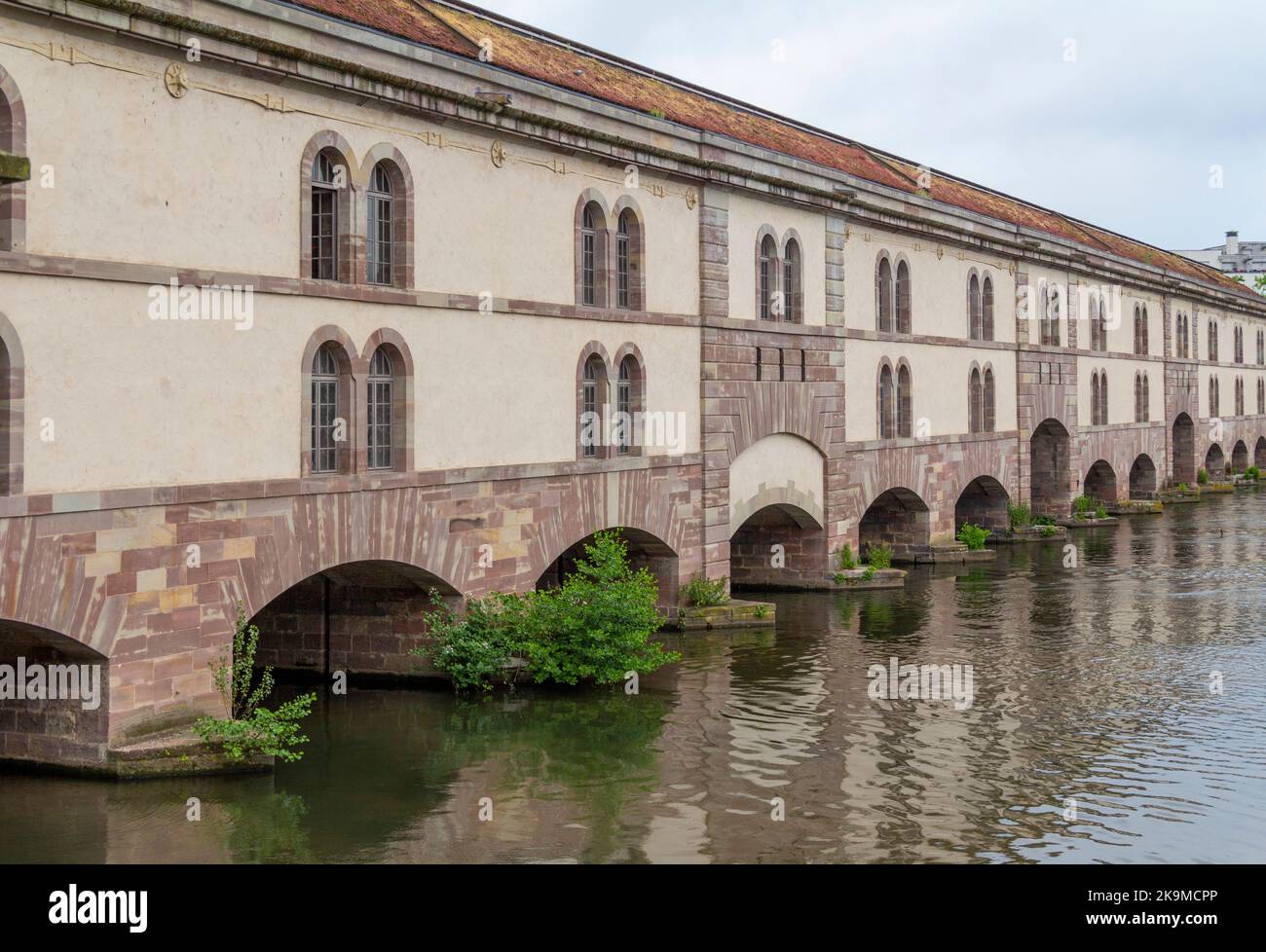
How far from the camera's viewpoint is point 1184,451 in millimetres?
53906

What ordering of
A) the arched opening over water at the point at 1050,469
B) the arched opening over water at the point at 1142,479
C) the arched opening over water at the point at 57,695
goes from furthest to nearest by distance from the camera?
the arched opening over water at the point at 1142,479
the arched opening over water at the point at 1050,469
the arched opening over water at the point at 57,695

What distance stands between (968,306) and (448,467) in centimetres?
1912

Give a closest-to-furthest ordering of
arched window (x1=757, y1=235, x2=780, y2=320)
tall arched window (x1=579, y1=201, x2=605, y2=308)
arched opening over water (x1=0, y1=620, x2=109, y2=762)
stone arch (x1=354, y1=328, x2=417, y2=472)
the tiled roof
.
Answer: arched opening over water (x1=0, y1=620, x2=109, y2=762) → stone arch (x1=354, y1=328, x2=417, y2=472) → the tiled roof → tall arched window (x1=579, y1=201, x2=605, y2=308) → arched window (x1=757, y1=235, x2=780, y2=320)

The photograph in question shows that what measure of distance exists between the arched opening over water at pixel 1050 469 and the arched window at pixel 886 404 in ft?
36.0

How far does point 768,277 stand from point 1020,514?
1371cm

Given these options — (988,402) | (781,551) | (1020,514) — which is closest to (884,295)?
(781,551)

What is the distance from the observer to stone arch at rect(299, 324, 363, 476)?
637 inches

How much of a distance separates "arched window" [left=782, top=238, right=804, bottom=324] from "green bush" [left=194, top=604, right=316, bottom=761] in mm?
13631

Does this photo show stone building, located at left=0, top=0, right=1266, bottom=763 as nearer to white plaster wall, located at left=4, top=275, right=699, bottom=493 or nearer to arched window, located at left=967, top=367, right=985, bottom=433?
white plaster wall, located at left=4, top=275, right=699, bottom=493

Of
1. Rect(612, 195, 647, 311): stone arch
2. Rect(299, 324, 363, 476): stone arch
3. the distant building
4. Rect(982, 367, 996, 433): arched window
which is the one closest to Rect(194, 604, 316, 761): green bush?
Rect(299, 324, 363, 476): stone arch

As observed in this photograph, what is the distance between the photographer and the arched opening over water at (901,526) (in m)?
32.3

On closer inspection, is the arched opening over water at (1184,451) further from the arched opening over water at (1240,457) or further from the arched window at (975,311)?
the arched window at (975,311)

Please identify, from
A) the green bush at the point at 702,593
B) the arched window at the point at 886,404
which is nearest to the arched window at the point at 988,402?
the arched window at the point at 886,404
